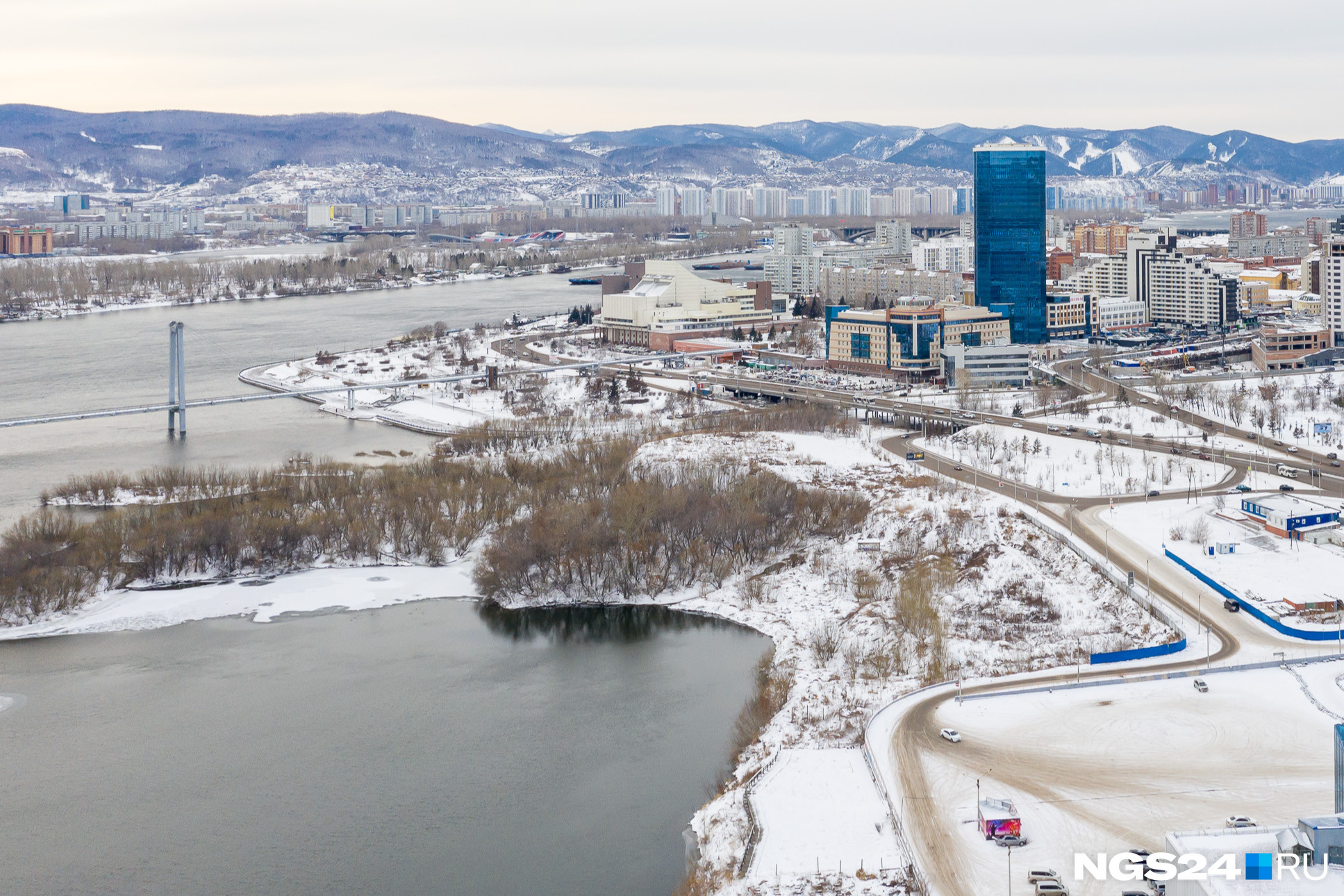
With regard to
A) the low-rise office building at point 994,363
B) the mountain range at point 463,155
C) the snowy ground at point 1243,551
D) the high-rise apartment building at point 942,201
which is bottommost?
the snowy ground at point 1243,551

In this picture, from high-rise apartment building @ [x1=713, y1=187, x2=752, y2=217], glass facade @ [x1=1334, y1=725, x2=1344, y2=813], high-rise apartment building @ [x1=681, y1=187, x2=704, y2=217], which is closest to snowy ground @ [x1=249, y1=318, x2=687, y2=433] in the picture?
glass facade @ [x1=1334, y1=725, x2=1344, y2=813]

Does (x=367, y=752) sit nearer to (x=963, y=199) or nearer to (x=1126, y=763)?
(x=1126, y=763)

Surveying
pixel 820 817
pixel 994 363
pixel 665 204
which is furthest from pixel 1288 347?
pixel 665 204

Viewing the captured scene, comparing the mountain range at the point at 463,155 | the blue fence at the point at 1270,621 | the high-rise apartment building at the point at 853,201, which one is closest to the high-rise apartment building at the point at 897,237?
the high-rise apartment building at the point at 853,201

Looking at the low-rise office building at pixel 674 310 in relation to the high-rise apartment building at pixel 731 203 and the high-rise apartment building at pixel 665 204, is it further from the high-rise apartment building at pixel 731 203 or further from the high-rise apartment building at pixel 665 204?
the high-rise apartment building at pixel 665 204

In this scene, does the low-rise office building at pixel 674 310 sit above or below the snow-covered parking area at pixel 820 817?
above

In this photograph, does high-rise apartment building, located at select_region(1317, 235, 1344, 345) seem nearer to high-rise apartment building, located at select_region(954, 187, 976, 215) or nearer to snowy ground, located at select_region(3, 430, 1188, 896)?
snowy ground, located at select_region(3, 430, 1188, 896)

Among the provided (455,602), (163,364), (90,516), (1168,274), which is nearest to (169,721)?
(455,602)

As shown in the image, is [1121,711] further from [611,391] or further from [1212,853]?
[611,391]
